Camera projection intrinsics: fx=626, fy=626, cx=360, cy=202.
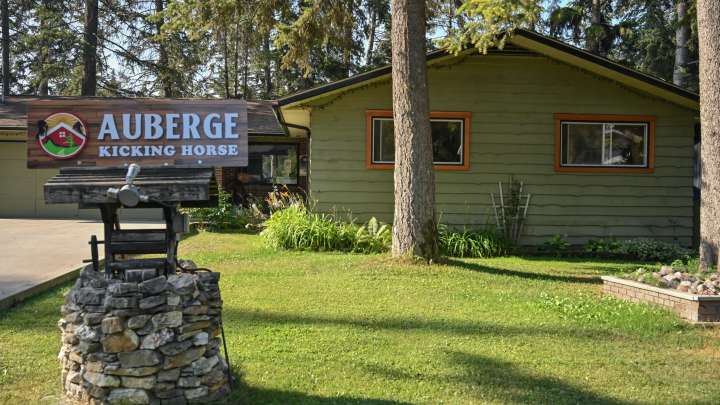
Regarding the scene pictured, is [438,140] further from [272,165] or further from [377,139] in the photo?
[272,165]

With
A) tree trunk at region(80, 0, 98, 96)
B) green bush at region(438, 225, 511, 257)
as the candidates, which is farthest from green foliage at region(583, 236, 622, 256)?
tree trunk at region(80, 0, 98, 96)

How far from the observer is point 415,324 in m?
6.07

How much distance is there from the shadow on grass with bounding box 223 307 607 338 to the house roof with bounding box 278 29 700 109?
19.4ft

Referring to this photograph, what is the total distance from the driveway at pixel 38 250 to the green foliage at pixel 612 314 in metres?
5.96

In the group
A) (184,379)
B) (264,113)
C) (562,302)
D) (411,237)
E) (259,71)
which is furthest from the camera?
(259,71)

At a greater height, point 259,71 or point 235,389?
point 259,71

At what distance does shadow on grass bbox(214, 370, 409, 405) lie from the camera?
4.10 m

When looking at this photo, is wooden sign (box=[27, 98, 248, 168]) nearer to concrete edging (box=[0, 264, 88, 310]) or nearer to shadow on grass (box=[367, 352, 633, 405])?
shadow on grass (box=[367, 352, 633, 405])

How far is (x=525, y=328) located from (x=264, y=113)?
14.5 metres

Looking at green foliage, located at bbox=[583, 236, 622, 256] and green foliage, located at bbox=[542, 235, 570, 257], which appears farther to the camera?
green foliage, located at bbox=[542, 235, 570, 257]

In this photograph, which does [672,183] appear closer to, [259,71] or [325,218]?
[325,218]

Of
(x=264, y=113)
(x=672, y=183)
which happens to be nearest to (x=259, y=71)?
(x=264, y=113)

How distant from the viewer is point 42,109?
417 cm

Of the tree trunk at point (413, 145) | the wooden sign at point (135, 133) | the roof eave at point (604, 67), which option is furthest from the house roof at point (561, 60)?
the wooden sign at point (135, 133)
